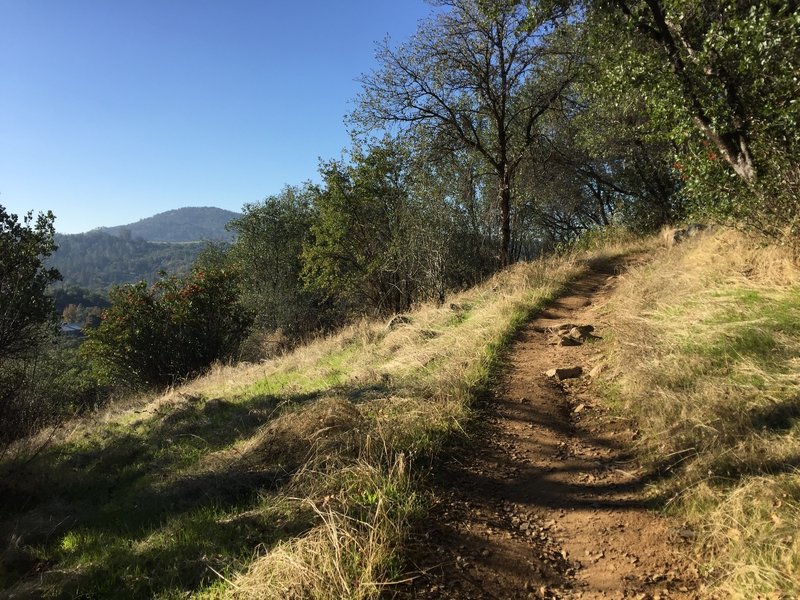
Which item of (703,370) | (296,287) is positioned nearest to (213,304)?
(296,287)

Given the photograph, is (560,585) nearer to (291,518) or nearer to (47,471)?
(291,518)

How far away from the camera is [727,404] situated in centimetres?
384

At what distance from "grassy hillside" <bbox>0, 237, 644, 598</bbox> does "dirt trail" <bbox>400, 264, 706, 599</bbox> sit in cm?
29

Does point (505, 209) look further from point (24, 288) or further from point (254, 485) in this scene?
point (24, 288)

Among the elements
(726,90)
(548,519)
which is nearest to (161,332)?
(548,519)

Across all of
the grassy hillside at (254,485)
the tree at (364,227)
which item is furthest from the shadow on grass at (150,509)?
the tree at (364,227)

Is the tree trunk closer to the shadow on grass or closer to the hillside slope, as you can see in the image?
the hillside slope

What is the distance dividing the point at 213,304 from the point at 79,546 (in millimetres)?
17835

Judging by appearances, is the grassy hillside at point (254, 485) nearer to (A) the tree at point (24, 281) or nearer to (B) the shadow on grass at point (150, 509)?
(B) the shadow on grass at point (150, 509)

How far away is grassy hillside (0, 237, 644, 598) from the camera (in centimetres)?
290

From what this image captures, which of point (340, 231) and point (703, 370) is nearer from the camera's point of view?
point (703, 370)

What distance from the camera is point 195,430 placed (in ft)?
23.6

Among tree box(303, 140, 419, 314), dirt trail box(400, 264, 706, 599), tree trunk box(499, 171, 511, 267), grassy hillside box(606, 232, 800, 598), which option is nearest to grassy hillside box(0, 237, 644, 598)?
dirt trail box(400, 264, 706, 599)

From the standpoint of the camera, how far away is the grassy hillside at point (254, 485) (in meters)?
2.90
